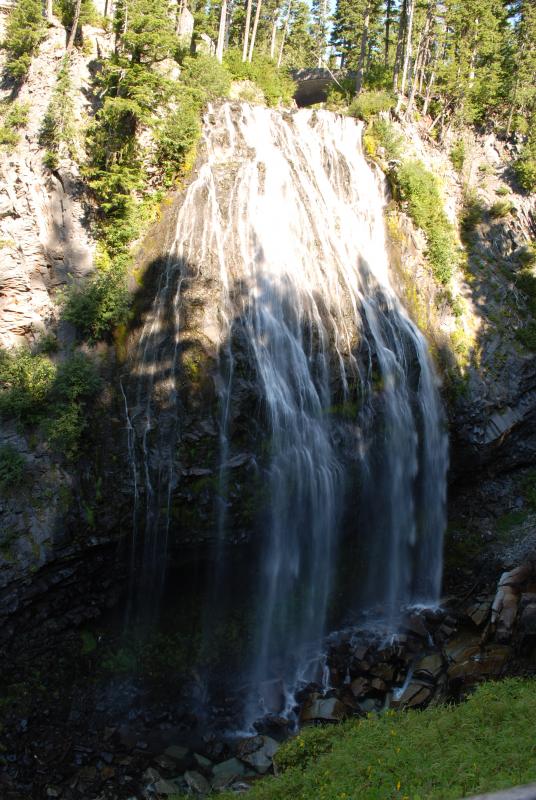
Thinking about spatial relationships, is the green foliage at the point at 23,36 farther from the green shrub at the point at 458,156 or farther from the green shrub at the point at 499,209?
the green shrub at the point at 499,209

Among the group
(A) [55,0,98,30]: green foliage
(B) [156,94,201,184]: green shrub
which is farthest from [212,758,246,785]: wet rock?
(A) [55,0,98,30]: green foliage

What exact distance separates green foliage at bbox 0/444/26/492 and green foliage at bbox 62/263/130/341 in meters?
3.41

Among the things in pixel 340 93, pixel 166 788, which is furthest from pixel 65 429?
pixel 340 93

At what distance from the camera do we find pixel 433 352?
1716cm

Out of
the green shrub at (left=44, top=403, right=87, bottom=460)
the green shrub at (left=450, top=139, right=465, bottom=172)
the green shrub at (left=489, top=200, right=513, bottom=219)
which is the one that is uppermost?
the green shrub at (left=450, top=139, right=465, bottom=172)

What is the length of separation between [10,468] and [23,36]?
1369 cm

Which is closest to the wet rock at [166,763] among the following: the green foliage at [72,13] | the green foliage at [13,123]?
the green foliage at [13,123]

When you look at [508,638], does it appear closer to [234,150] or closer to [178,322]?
[178,322]

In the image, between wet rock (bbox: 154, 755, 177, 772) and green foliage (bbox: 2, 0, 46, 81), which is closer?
wet rock (bbox: 154, 755, 177, 772)

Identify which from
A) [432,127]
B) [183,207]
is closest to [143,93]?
[183,207]

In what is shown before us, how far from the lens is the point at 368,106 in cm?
2152

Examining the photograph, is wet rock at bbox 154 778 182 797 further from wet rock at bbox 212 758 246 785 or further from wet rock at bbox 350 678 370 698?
wet rock at bbox 350 678 370 698

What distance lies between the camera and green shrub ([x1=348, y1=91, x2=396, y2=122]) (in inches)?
846

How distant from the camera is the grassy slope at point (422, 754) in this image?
6.36 metres
